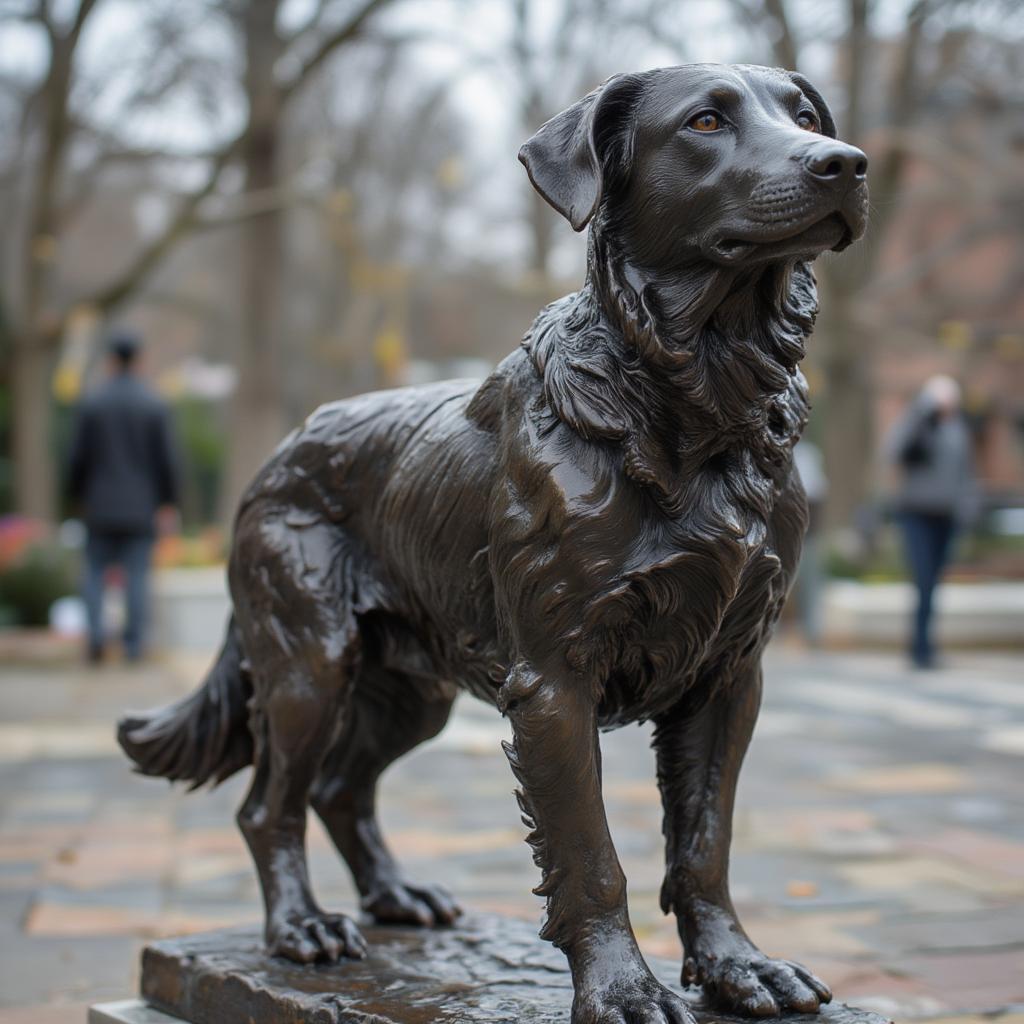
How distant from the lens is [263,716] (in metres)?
3.81

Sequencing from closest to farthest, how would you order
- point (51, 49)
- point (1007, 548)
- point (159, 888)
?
point (159, 888) < point (51, 49) < point (1007, 548)

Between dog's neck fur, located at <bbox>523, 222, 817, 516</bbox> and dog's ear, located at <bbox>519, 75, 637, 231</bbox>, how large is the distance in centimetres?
16

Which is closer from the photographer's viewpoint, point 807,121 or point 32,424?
point 807,121

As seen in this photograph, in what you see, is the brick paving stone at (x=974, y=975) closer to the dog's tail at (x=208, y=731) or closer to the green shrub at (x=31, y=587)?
the dog's tail at (x=208, y=731)

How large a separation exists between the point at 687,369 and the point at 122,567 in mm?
9989

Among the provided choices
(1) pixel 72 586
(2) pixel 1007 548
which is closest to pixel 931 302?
(2) pixel 1007 548

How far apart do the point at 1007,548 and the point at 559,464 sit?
20.8m

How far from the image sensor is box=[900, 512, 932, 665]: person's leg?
1218 cm

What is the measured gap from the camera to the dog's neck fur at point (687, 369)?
285 cm

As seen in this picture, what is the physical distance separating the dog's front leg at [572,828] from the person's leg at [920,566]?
9.73 metres

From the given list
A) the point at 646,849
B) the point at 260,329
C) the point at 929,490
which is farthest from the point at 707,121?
the point at 260,329

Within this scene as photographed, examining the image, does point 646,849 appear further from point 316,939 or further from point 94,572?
point 94,572

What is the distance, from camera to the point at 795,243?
8.89 ft

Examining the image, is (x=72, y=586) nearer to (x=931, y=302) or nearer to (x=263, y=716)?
(x=263, y=716)
